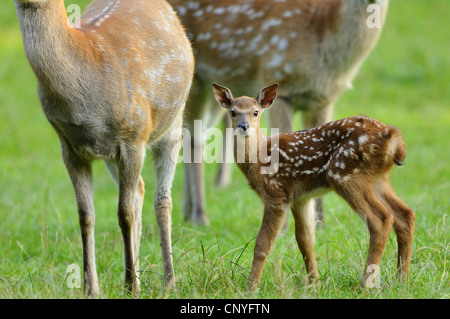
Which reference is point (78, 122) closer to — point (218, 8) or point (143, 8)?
point (143, 8)

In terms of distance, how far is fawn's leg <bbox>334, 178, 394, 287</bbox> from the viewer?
4.61 m

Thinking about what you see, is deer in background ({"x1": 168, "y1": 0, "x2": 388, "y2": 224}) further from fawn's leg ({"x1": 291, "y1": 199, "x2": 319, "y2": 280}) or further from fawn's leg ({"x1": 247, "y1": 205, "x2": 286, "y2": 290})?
fawn's leg ({"x1": 247, "y1": 205, "x2": 286, "y2": 290})

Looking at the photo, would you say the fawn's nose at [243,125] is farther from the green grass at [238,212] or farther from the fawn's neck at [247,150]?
the green grass at [238,212]

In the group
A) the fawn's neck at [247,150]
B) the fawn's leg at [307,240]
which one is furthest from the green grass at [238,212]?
the fawn's neck at [247,150]

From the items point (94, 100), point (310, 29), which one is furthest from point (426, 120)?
point (94, 100)

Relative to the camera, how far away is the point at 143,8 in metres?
5.79

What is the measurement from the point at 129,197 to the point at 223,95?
0.89m

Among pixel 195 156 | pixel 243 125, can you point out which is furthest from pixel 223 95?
pixel 195 156

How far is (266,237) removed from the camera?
4.80 meters

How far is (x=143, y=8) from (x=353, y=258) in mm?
2359

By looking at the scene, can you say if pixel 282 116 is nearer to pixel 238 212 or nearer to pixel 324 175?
pixel 238 212

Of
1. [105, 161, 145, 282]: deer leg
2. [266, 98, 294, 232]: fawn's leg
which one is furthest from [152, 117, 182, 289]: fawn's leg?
[266, 98, 294, 232]: fawn's leg

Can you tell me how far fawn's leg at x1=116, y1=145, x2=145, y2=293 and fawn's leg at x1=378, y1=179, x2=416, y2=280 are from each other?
1535 millimetres

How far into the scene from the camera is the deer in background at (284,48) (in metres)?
7.09
